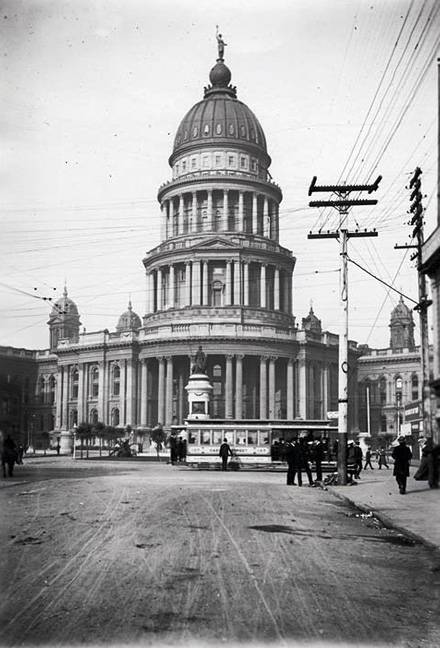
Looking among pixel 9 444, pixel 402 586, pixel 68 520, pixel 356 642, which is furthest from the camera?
pixel 9 444

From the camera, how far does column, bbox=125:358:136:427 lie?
273 feet

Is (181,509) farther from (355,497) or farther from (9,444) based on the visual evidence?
(9,444)

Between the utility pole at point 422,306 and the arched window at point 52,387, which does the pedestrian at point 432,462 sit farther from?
the arched window at point 52,387

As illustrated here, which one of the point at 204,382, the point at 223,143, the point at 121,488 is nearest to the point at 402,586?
the point at 121,488

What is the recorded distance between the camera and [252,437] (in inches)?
1693

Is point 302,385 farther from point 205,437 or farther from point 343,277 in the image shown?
point 343,277

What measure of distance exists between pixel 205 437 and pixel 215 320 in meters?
38.8

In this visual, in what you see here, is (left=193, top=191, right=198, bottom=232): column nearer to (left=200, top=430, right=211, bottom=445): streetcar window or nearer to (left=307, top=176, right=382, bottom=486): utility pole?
(left=200, top=430, right=211, bottom=445): streetcar window

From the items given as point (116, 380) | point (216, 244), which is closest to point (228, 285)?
point (216, 244)

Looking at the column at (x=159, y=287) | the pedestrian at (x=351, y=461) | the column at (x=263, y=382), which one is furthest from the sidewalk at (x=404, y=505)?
the column at (x=159, y=287)

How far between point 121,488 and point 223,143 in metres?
72.3

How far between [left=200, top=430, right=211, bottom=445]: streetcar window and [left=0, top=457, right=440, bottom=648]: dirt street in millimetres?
25809

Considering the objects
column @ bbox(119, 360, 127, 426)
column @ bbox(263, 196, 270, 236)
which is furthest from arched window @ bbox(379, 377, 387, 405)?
column @ bbox(119, 360, 127, 426)

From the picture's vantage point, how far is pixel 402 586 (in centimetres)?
926
